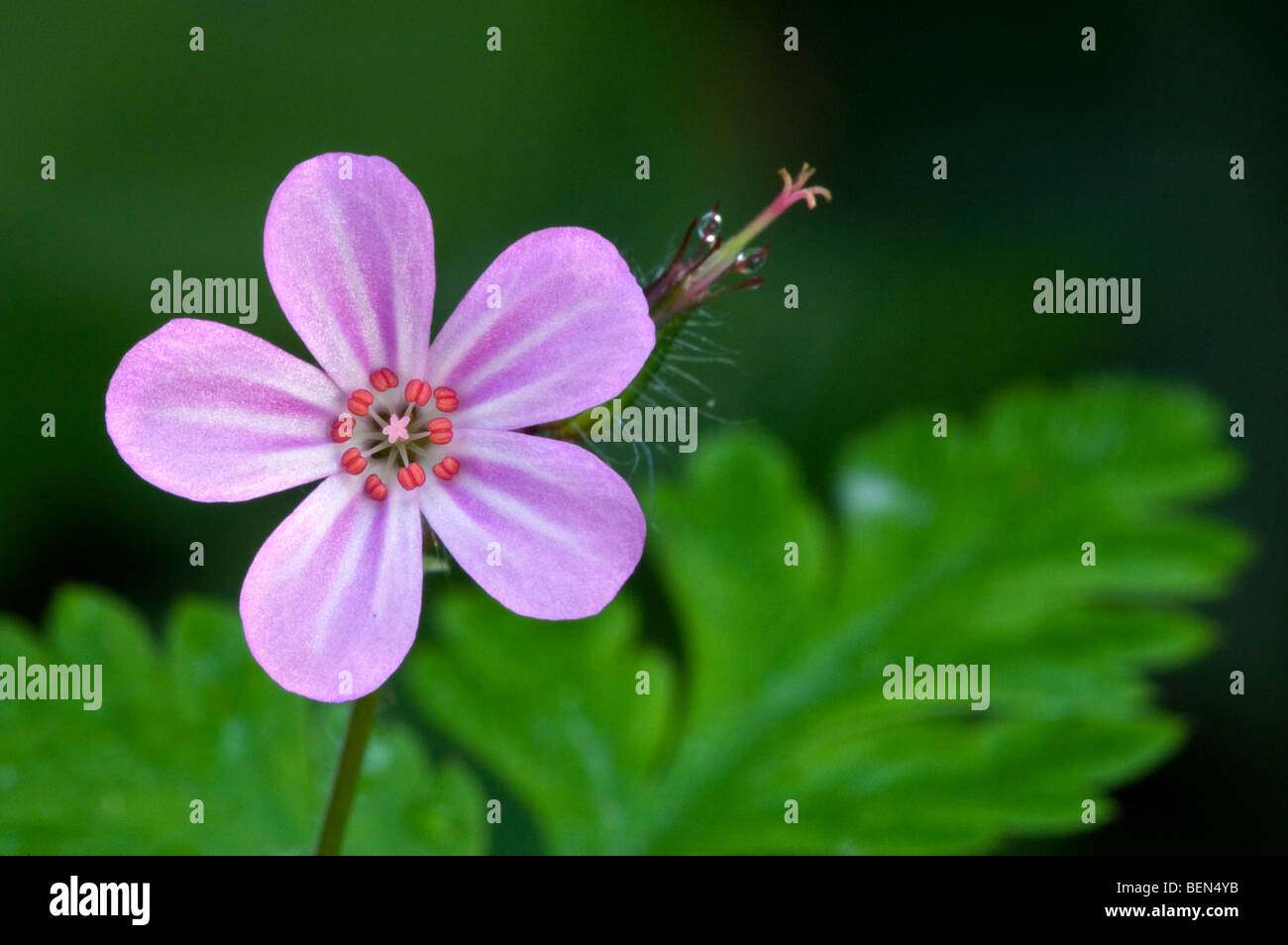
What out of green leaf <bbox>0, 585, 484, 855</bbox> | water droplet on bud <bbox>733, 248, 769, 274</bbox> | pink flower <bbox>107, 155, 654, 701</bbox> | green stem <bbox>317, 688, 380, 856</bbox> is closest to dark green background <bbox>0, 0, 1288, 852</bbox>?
green leaf <bbox>0, 585, 484, 855</bbox>

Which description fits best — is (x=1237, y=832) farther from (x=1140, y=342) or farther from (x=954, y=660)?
(x=1140, y=342)

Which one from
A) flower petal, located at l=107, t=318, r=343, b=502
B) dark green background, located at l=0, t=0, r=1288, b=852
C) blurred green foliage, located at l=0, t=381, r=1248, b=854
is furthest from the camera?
dark green background, located at l=0, t=0, r=1288, b=852

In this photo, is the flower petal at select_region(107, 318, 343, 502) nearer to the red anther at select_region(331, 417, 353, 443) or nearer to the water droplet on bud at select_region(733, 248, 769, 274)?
the red anther at select_region(331, 417, 353, 443)

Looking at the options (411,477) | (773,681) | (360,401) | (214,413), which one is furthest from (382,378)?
(773,681)

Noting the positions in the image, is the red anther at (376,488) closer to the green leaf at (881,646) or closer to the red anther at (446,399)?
the red anther at (446,399)

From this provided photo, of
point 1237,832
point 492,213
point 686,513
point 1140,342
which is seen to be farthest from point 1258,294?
point 492,213
